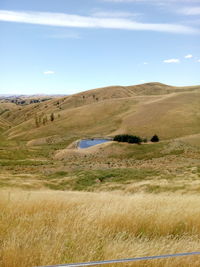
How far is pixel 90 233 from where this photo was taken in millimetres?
4609

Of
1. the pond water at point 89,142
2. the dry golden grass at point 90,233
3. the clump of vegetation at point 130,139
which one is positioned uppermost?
the dry golden grass at point 90,233

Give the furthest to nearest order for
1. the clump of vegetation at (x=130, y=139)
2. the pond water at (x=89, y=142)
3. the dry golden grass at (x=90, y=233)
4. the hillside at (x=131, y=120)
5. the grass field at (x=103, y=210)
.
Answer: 1. the hillside at (x=131, y=120)
2. the pond water at (x=89, y=142)
3. the clump of vegetation at (x=130, y=139)
4. the grass field at (x=103, y=210)
5. the dry golden grass at (x=90, y=233)

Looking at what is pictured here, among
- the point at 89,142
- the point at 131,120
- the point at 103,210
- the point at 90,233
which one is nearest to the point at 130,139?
the point at 89,142

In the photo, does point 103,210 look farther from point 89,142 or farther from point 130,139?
point 89,142

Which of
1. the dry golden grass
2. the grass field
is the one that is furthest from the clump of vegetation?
the dry golden grass

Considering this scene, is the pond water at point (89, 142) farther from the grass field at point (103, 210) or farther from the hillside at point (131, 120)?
the hillside at point (131, 120)

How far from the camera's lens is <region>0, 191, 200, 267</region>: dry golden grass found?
3652 mm

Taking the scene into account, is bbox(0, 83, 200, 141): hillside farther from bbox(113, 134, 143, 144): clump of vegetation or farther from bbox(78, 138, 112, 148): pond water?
bbox(113, 134, 143, 144): clump of vegetation

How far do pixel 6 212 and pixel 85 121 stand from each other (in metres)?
120

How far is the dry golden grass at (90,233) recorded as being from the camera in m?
3.65

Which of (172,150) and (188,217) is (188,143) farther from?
(188,217)

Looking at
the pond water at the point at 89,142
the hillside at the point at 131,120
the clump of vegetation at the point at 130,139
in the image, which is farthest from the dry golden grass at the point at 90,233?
the hillside at the point at 131,120

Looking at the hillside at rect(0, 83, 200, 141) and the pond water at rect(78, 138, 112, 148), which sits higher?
the hillside at rect(0, 83, 200, 141)

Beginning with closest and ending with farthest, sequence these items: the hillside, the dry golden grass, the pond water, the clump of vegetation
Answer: the dry golden grass
the clump of vegetation
the pond water
the hillside
